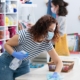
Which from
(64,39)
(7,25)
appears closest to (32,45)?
(64,39)

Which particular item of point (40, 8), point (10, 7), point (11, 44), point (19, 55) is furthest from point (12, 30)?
point (19, 55)

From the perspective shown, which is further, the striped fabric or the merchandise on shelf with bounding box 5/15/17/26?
the merchandise on shelf with bounding box 5/15/17/26

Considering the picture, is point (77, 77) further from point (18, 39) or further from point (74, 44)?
point (74, 44)

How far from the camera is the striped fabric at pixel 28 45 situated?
2.34 metres

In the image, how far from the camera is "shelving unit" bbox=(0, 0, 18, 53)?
17.3ft

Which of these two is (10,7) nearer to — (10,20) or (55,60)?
(10,20)

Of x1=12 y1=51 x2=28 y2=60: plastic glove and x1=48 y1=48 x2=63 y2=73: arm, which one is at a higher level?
x1=12 y1=51 x2=28 y2=60: plastic glove

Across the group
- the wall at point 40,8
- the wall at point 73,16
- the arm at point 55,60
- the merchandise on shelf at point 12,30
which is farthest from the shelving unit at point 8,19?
the arm at point 55,60

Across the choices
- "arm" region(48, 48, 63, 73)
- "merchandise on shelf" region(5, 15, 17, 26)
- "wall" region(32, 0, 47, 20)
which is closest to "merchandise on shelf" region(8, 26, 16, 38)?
"merchandise on shelf" region(5, 15, 17, 26)

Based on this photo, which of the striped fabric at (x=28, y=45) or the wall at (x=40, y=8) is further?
the wall at (x=40, y=8)

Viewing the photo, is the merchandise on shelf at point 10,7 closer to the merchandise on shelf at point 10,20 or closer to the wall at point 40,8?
the merchandise on shelf at point 10,20

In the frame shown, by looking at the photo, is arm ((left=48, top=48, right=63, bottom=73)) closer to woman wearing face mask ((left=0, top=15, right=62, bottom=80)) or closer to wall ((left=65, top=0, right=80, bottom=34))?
woman wearing face mask ((left=0, top=15, right=62, bottom=80))

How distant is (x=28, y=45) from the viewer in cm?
238

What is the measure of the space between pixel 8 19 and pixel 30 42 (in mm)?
3211
